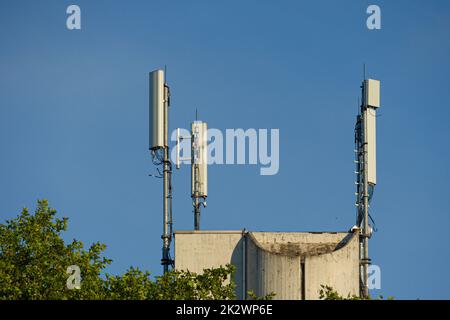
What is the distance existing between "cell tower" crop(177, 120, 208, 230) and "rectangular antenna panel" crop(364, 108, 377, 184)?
43.5 ft

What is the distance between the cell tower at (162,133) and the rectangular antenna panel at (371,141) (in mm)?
16130

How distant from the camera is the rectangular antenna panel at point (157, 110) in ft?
382

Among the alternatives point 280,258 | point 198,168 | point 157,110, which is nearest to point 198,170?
point 198,168

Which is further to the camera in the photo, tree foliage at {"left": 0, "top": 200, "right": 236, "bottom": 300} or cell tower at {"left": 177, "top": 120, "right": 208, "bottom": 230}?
cell tower at {"left": 177, "top": 120, "right": 208, "bottom": 230}

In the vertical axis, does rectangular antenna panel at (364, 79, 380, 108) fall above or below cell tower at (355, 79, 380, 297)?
above

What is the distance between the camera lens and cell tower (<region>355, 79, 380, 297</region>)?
116m

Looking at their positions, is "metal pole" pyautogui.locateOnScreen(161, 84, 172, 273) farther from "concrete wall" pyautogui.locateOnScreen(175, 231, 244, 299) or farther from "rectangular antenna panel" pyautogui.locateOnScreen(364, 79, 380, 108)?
"rectangular antenna panel" pyautogui.locateOnScreen(364, 79, 380, 108)

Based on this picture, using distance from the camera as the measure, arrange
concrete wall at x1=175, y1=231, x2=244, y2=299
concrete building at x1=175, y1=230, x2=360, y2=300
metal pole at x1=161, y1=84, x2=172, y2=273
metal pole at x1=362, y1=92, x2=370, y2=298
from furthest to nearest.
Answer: metal pole at x1=161, y1=84, x2=172, y2=273 < concrete wall at x1=175, y1=231, x2=244, y2=299 < metal pole at x1=362, y1=92, x2=370, y2=298 < concrete building at x1=175, y1=230, x2=360, y2=300

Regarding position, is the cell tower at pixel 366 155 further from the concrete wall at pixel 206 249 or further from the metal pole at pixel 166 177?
the metal pole at pixel 166 177

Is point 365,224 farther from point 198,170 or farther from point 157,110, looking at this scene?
point 157,110

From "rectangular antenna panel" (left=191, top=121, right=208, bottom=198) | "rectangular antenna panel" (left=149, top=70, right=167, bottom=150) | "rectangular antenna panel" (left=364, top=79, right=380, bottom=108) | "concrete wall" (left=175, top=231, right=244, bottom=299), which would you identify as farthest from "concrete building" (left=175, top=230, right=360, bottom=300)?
"rectangular antenna panel" (left=364, top=79, right=380, bottom=108)

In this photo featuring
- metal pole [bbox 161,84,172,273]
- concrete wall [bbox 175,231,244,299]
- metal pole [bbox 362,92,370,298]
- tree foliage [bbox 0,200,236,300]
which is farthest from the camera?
metal pole [bbox 161,84,172,273]
